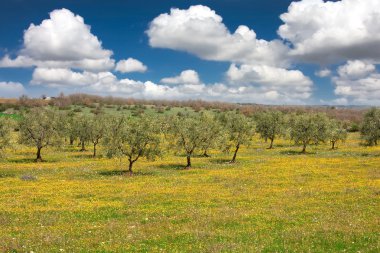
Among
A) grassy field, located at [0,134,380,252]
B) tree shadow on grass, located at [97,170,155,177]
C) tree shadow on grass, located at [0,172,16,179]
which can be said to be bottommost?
tree shadow on grass, located at [0,172,16,179]

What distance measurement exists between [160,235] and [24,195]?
20995 millimetres

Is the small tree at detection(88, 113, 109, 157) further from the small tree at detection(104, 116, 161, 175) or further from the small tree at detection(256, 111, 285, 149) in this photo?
the small tree at detection(256, 111, 285, 149)

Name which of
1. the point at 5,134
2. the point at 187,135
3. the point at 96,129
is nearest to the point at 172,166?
the point at 187,135

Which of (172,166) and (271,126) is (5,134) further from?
(271,126)

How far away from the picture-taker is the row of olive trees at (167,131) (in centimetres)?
5375

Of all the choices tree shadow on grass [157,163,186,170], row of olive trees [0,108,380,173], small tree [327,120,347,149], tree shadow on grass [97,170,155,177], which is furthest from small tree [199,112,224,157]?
small tree [327,120,347,149]

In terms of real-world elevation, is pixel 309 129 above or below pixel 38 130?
above

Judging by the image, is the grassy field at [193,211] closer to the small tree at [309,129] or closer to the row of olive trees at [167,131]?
the row of olive trees at [167,131]

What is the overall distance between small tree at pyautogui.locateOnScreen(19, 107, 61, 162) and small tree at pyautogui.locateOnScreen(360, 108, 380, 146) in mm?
64846

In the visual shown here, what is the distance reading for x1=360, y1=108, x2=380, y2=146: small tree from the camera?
80.9 meters

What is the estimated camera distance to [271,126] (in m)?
104

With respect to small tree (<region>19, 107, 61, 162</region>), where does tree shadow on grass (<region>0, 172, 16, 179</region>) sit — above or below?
below

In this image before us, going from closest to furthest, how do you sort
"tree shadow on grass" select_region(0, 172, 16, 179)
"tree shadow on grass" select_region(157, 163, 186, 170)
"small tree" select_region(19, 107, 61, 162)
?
"tree shadow on grass" select_region(0, 172, 16, 179) < "tree shadow on grass" select_region(157, 163, 186, 170) < "small tree" select_region(19, 107, 61, 162)

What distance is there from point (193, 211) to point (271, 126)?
78.7 meters
